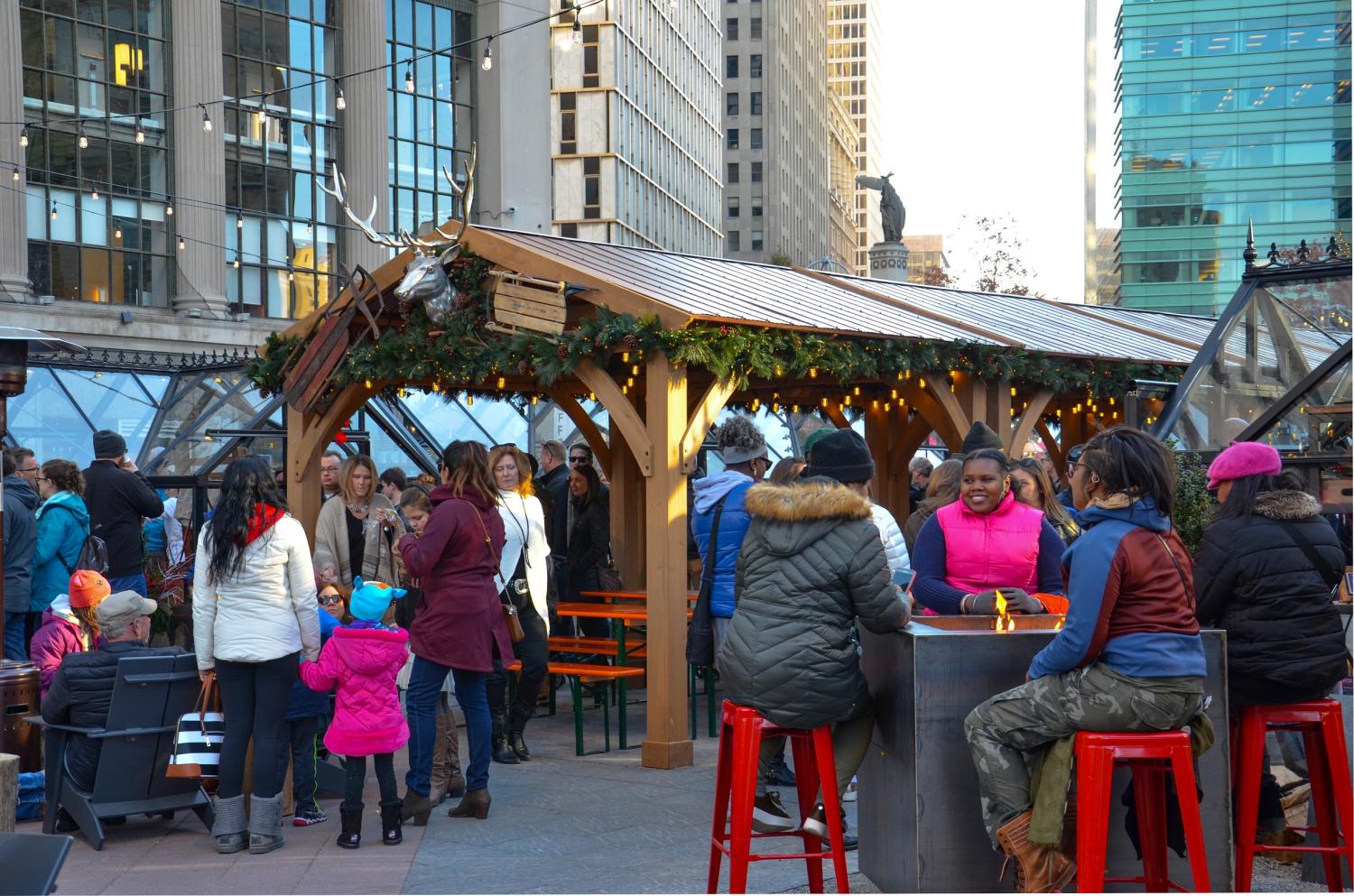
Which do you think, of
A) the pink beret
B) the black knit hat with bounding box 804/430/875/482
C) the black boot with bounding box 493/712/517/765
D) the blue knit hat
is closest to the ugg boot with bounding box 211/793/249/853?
the blue knit hat

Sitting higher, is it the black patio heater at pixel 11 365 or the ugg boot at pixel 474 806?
the black patio heater at pixel 11 365

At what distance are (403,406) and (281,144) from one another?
2257 cm

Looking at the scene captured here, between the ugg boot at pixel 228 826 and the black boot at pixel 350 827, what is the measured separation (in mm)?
447

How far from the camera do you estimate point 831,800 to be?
16.5 feet

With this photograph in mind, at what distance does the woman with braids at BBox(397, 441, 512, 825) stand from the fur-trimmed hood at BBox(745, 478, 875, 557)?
89.8 inches

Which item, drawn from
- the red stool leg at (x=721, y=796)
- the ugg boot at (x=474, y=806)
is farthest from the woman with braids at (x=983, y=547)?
the ugg boot at (x=474, y=806)

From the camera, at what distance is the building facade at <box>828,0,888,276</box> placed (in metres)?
170

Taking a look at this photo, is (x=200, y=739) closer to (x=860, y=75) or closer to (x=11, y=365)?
(x=11, y=365)

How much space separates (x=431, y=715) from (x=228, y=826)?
1019 millimetres

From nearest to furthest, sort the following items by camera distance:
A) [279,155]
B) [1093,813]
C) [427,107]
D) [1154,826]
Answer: [1093,813]
[1154,826]
[279,155]
[427,107]

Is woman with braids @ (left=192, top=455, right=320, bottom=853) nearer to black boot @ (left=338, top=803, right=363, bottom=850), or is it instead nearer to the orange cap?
black boot @ (left=338, top=803, right=363, bottom=850)

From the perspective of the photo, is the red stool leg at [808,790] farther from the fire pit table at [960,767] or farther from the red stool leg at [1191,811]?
the red stool leg at [1191,811]

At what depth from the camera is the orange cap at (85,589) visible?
23.7 feet

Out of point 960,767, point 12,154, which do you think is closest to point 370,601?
point 960,767
